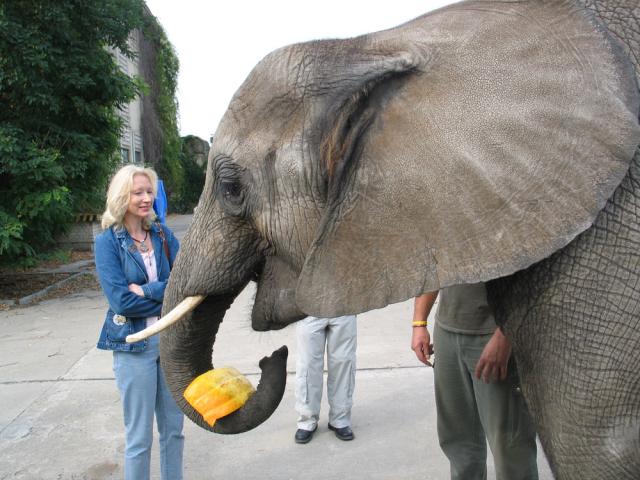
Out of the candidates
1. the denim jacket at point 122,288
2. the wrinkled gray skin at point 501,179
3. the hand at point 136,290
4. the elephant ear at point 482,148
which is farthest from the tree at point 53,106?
the elephant ear at point 482,148

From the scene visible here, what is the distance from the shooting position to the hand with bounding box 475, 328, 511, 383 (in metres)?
2.12

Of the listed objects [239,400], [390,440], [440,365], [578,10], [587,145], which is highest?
[578,10]

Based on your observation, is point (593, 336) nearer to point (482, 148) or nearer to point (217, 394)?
point (482, 148)

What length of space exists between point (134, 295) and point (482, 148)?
2.25 m

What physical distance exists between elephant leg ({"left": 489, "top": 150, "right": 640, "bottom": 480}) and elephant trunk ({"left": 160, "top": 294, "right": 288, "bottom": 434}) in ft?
2.76

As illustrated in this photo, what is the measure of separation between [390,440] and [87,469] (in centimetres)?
202

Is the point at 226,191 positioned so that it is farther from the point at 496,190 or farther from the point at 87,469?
the point at 87,469

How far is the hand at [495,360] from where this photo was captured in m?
2.12

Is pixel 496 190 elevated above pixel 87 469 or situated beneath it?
elevated above

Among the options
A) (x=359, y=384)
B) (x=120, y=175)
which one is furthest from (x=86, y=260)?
(x=120, y=175)

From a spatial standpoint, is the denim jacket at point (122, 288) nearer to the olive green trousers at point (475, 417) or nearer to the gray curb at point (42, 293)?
the olive green trousers at point (475, 417)

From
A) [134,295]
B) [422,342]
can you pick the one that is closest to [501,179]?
[422,342]

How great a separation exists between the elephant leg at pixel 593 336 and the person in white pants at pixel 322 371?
267 centimetres

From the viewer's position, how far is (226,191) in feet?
5.28
